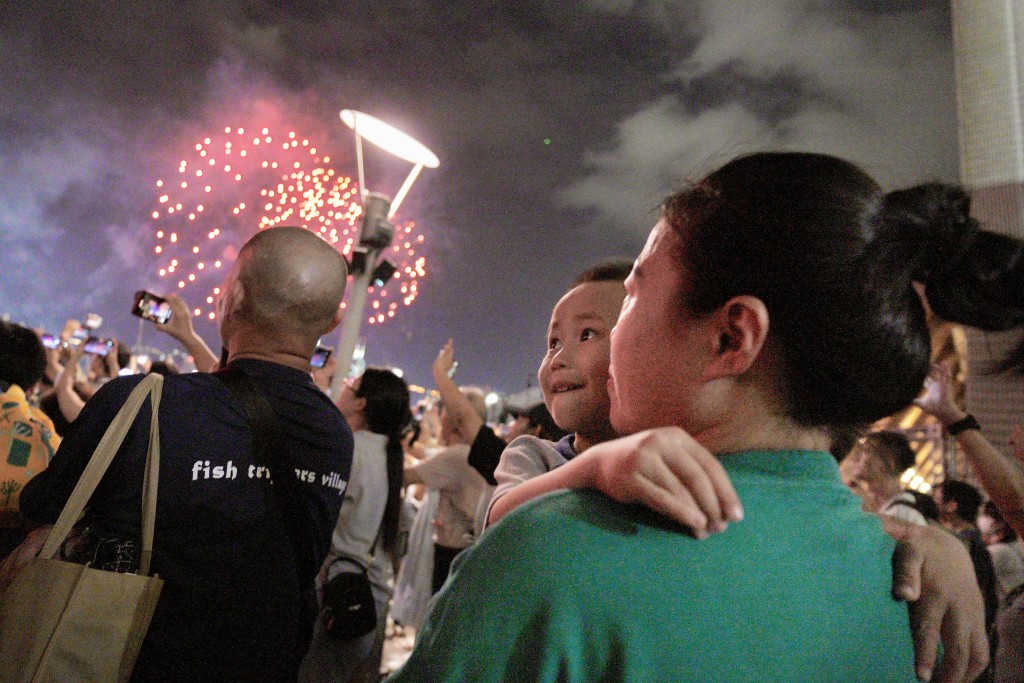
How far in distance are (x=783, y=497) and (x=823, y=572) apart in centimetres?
11

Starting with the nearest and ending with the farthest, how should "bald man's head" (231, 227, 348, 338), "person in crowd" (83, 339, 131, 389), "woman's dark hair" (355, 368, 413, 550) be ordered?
"bald man's head" (231, 227, 348, 338), "woman's dark hair" (355, 368, 413, 550), "person in crowd" (83, 339, 131, 389)

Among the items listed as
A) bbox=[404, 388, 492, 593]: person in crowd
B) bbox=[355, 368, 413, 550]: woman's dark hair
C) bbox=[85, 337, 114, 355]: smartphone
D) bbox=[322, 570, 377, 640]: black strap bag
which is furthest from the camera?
bbox=[85, 337, 114, 355]: smartphone

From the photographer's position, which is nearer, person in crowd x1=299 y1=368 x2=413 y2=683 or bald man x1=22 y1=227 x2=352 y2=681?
bald man x1=22 y1=227 x2=352 y2=681

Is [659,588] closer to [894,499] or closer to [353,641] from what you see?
[353,641]

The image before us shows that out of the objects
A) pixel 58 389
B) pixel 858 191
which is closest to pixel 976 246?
pixel 858 191

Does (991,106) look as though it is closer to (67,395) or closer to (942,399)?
(942,399)

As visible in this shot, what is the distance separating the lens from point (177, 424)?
1.79m

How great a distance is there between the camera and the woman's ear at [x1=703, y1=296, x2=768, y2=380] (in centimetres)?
82

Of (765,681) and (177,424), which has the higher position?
(177,424)

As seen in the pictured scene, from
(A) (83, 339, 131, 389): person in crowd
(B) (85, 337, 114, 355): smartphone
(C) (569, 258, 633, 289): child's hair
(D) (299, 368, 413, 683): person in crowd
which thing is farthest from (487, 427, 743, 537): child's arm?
(B) (85, 337, 114, 355): smartphone

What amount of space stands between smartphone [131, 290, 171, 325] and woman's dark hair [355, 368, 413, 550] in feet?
4.71

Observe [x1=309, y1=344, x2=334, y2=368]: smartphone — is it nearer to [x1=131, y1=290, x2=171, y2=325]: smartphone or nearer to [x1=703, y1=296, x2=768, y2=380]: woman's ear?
[x1=131, y1=290, x2=171, y2=325]: smartphone

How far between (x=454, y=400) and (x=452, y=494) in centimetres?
160

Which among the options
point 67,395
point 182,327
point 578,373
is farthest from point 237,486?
point 67,395
